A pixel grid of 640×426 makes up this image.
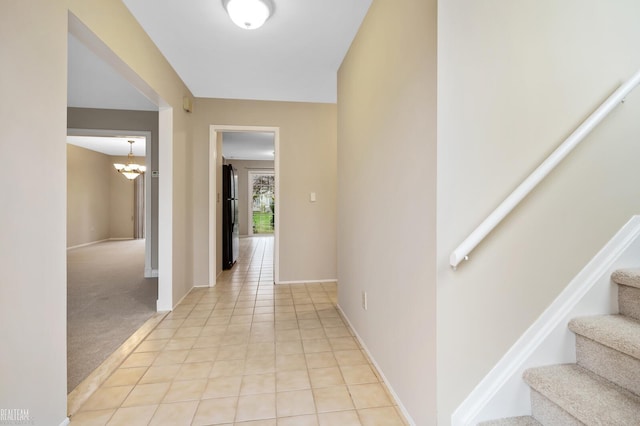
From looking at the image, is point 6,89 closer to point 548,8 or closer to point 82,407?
point 82,407

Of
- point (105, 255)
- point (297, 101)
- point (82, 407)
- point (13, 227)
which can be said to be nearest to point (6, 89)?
point (13, 227)

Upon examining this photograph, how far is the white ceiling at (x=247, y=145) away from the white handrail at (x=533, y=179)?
4.22m

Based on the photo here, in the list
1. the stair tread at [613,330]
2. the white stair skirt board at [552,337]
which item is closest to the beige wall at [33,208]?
the white stair skirt board at [552,337]

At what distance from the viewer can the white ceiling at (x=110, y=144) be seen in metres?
6.39

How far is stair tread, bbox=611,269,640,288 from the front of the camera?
1242mm

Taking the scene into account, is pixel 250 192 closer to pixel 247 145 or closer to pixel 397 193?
pixel 247 145

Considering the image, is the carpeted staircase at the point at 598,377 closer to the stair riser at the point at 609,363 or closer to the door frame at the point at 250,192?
the stair riser at the point at 609,363

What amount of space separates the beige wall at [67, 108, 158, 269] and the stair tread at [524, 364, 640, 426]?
4611 mm

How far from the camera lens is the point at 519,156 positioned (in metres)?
1.24

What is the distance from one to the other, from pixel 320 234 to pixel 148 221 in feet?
8.63

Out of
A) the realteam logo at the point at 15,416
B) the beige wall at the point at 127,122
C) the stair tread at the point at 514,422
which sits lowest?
the stair tread at the point at 514,422

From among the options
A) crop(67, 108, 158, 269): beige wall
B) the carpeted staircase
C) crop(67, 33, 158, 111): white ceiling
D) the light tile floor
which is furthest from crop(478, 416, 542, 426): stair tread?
crop(67, 108, 158, 269): beige wall

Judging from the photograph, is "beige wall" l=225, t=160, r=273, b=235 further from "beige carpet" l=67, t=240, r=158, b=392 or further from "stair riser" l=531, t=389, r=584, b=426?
"stair riser" l=531, t=389, r=584, b=426

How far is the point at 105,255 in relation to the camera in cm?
597
